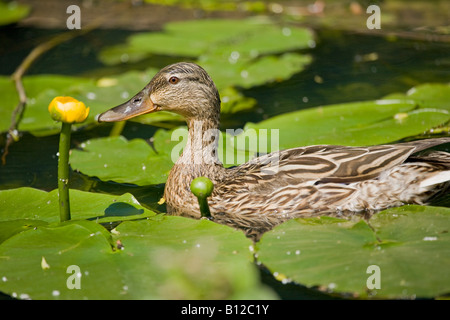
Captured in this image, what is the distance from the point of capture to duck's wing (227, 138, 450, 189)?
5.61 meters

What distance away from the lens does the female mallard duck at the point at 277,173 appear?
568 cm

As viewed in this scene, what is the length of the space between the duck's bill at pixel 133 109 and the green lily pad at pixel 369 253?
1875mm

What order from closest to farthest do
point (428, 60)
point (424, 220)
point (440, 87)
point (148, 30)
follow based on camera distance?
point (424, 220) < point (440, 87) < point (428, 60) < point (148, 30)

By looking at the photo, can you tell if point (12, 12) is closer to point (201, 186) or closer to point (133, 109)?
point (133, 109)

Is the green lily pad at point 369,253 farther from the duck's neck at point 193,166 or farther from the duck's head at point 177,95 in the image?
the duck's head at point 177,95

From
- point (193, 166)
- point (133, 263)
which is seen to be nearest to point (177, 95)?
point (193, 166)

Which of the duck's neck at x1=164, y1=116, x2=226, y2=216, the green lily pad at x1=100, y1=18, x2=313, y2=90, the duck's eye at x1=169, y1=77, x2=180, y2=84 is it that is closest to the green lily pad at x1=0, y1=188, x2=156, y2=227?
the duck's neck at x1=164, y1=116, x2=226, y2=216

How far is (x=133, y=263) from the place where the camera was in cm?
468

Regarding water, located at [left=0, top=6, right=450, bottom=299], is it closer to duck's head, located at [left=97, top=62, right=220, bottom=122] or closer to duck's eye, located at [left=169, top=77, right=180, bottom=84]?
duck's head, located at [left=97, top=62, right=220, bottom=122]

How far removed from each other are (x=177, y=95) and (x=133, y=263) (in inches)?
80.0

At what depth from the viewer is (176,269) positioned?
15.2 feet
